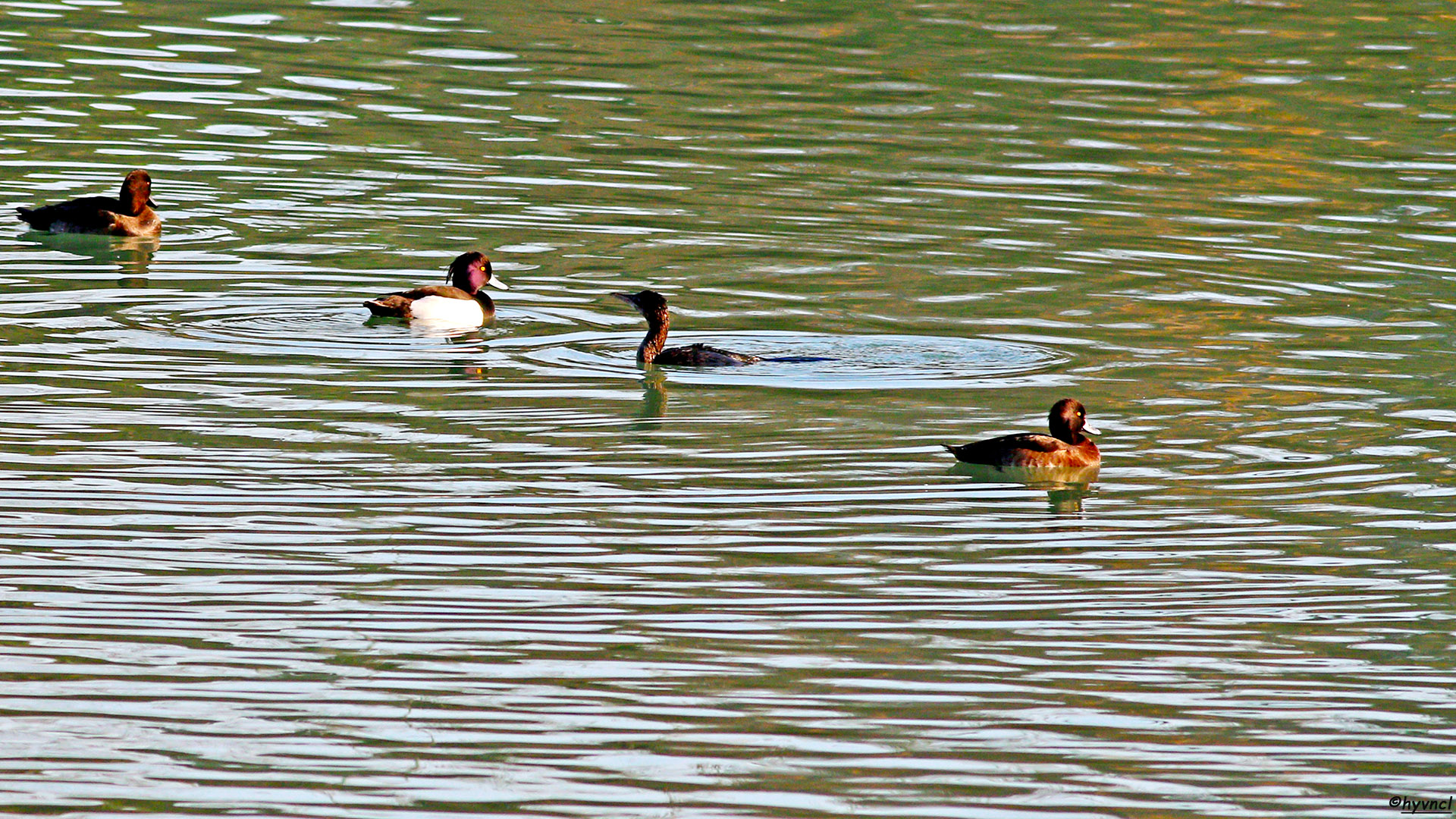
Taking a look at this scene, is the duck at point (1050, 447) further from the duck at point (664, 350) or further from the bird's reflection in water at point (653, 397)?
the duck at point (664, 350)

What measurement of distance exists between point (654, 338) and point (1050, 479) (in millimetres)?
3708

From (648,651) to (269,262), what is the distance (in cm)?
908

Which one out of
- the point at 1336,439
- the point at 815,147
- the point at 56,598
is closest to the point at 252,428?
the point at 56,598

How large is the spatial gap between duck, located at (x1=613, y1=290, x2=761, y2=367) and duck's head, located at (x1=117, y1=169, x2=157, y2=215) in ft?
16.7

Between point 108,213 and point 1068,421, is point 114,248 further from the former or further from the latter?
point 1068,421

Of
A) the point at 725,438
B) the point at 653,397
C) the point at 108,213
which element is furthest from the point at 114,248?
the point at 725,438

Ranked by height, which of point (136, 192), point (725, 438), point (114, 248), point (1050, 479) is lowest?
point (114, 248)

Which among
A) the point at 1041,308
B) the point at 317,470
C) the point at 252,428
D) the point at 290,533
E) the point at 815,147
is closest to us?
the point at 290,533

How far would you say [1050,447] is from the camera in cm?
1169

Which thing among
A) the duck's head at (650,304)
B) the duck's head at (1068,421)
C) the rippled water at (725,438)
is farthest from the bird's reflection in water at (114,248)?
the duck's head at (1068,421)

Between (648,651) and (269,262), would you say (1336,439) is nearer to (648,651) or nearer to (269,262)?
(648,651)

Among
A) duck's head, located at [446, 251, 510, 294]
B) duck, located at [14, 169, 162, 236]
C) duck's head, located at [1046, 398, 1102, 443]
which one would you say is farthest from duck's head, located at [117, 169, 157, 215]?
duck's head, located at [1046, 398, 1102, 443]

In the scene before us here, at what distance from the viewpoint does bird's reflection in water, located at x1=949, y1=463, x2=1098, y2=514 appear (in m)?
11.5

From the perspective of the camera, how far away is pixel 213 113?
22531 millimetres
